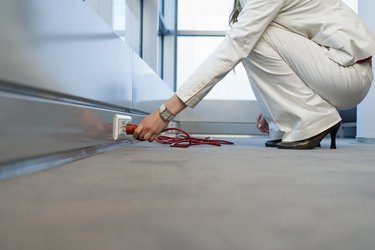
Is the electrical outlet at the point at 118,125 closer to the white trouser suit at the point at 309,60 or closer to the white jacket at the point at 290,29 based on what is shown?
the white jacket at the point at 290,29

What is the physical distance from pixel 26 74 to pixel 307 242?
0.72 metres

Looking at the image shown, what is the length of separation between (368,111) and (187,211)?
3081 millimetres

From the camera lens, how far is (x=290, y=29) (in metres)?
1.72

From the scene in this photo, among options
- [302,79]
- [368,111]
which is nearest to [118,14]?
[302,79]

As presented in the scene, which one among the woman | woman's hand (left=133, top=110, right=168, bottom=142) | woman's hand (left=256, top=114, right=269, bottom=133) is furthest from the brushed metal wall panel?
woman's hand (left=256, top=114, right=269, bottom=133)

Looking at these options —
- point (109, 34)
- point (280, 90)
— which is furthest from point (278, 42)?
point (109, 34)

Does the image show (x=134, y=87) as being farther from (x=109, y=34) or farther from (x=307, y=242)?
(x=307, y=242)

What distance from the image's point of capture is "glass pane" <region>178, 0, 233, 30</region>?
202 inches

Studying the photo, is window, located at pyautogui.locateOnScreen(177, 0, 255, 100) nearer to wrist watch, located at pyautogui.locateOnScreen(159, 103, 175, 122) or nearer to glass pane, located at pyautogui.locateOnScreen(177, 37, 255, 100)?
glass pane, located at pyautogui.locateOnScreen(177, 37, 255, 100)

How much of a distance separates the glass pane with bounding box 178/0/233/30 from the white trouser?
3.52 metres

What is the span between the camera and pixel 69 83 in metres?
1.10

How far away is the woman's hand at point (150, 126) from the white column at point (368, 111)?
220 centimetres

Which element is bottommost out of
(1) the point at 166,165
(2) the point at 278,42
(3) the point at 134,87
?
(1) the point at 166,165

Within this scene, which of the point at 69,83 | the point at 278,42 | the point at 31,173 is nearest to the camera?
the point at 31,173
